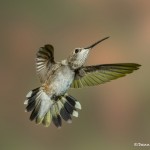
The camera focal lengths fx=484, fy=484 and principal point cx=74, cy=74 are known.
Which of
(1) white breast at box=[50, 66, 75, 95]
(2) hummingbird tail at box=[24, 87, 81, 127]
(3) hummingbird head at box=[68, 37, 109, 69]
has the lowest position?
(2) hummingbird tail at box=[24, 87, 81, 127]

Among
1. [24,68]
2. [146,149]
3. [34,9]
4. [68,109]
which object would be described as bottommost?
[146,149]

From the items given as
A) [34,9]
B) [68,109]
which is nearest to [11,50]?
[34,9]

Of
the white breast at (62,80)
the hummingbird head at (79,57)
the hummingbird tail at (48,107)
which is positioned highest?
the hummingbird head at (79,57)

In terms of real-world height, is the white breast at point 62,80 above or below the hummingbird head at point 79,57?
below

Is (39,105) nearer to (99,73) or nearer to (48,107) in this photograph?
(48,107)

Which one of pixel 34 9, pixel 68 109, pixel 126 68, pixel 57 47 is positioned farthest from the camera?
pixel 34 9

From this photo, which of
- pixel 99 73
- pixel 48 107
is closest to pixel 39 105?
pixel 48 107

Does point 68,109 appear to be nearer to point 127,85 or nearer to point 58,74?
point 58,74
